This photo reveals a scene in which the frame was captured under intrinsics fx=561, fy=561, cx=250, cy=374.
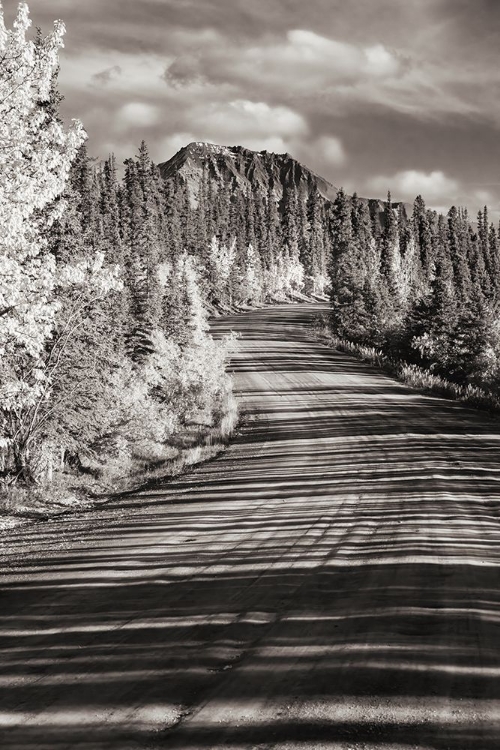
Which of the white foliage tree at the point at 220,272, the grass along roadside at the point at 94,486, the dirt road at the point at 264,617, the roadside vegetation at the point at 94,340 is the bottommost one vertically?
the grass along roadside at the point at 94,486

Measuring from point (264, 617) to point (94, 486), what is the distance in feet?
29.2

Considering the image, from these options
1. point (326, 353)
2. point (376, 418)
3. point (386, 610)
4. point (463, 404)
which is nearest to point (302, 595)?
point (386, 610)

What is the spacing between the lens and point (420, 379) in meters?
29.1

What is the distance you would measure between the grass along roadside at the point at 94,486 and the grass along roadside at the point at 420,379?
1068cm

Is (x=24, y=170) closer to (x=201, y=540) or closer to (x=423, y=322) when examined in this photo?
(x=201, y=540)

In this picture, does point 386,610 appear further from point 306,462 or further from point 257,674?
point 306,462

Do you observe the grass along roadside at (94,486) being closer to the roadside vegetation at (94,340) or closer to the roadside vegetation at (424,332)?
the roadside vegetation at (94,340)

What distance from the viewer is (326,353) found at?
42562 millimetres

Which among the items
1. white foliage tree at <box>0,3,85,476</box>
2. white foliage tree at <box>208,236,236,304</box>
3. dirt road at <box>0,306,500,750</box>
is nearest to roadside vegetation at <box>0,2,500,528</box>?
white foliage tree at <box>0,3,85,476</box>

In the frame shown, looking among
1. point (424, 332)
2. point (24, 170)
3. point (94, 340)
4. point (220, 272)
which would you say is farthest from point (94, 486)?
point (220, 272)

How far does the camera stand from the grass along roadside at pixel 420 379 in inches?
918

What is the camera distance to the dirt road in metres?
3.86

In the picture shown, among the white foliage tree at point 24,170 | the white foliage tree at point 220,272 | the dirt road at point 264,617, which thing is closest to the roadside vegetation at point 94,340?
the white foliage tree at point 24,170

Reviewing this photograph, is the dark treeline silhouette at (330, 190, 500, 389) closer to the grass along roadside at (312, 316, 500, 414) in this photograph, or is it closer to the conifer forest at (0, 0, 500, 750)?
the grass along roadside at (312, 316, 500, 414)
